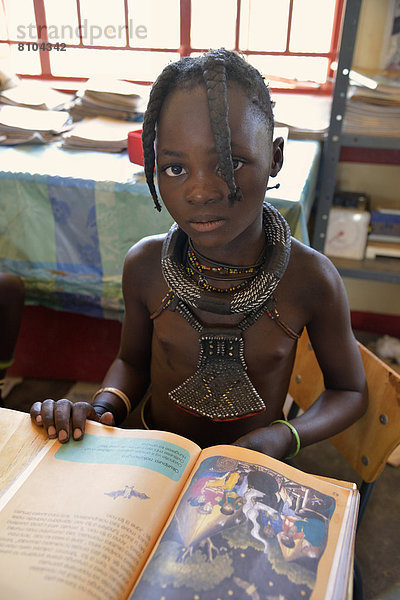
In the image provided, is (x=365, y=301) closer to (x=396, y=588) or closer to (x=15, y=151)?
(x=15, y=151)

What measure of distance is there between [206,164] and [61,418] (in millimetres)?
390

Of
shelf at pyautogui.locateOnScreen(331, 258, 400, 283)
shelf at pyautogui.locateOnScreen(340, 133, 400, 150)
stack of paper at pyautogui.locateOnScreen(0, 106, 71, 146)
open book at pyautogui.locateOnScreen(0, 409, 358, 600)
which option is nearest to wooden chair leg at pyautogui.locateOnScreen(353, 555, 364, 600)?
open book at pyautogui.locateOnScreen(0, 409, 358, 600)

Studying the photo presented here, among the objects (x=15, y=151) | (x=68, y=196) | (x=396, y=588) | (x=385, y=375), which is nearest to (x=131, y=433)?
(x=396, y=588)

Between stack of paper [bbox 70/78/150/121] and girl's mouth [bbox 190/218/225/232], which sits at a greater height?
girl's mouth [bbox 190/218/225/232]

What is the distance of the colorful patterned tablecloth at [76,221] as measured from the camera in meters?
1.41

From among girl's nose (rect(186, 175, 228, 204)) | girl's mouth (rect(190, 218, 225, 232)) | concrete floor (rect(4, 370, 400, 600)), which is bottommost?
concrete floor (rect(4, 370, 400, 600))

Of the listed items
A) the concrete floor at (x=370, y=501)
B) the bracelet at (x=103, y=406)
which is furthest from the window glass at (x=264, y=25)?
the bracelet at (x=103, y=406)

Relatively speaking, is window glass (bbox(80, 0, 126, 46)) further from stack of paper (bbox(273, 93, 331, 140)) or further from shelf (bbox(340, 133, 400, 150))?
shelf (bbox(340, 133, 400, 150))

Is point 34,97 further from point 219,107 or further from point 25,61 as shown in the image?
point 219,107

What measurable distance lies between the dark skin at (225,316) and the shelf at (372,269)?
108 centimetres

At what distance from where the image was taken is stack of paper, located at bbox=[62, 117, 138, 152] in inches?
65.7

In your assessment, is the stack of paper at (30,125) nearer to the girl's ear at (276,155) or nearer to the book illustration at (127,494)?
the girl's ear at (276,155)

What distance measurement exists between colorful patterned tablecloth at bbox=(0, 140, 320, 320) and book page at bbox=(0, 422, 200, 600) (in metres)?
0.84

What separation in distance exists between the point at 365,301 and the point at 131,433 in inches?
75.2
